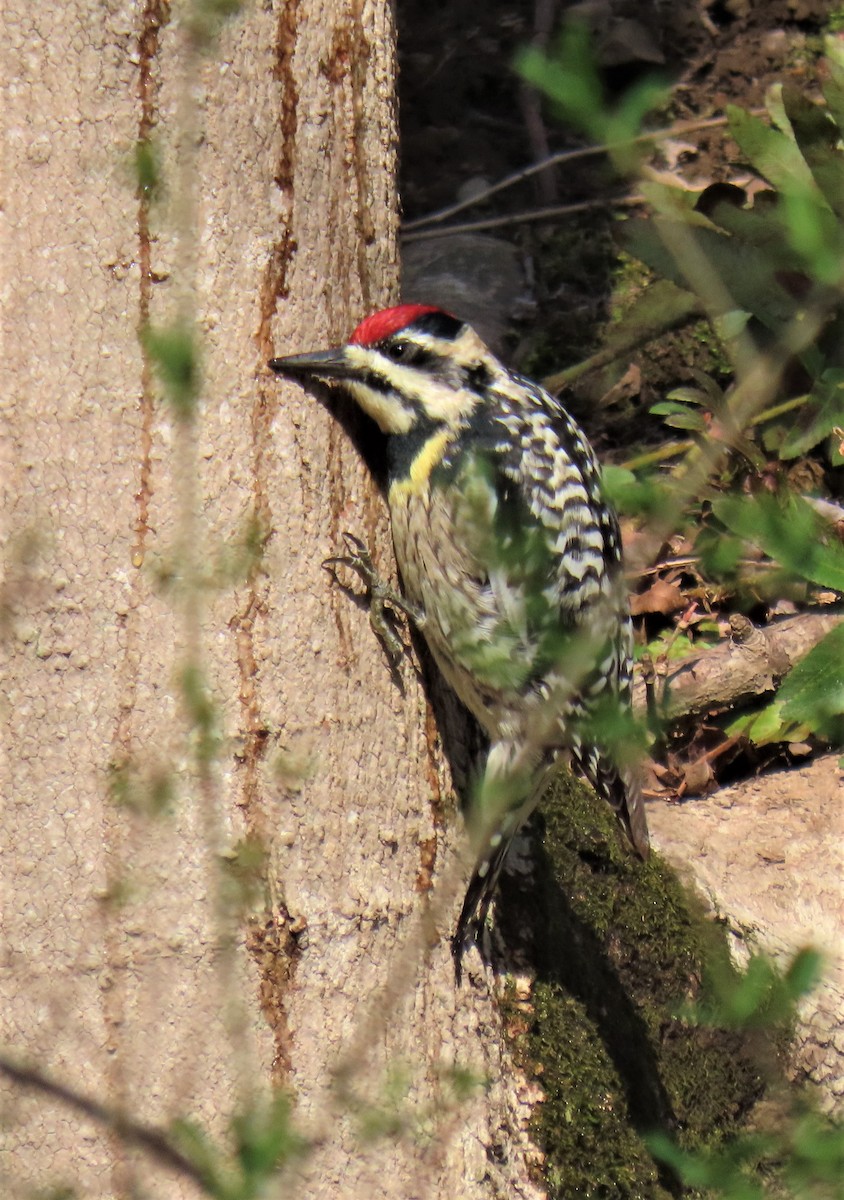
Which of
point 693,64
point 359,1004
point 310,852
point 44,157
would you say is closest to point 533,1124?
point 359,1004

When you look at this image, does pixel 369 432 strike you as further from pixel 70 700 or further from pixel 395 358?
pixel 70 700

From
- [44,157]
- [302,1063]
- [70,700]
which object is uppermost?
[44,157]

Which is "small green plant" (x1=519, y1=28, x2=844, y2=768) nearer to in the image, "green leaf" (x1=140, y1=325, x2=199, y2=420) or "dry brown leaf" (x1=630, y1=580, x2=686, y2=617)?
"green leaf" (x1=140, y1=325, x2=199, y2=420)

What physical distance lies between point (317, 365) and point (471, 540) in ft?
1.37

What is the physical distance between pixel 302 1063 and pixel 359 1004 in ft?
0.47

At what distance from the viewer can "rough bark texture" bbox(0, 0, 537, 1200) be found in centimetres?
219

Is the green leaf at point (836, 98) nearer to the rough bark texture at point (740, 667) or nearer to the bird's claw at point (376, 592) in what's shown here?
the rough bark texture at point (740, 667)

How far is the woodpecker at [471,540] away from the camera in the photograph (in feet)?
8.95

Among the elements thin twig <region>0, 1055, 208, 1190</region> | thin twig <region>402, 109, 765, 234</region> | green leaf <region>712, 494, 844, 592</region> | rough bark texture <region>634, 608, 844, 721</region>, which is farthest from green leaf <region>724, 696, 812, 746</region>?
green leaf <region>712, 494, 844, 592</region>

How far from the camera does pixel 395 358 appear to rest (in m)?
2.86

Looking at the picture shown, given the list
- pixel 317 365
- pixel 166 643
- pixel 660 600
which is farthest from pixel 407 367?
pixel 660 600

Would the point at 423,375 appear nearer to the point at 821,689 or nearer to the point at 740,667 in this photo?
the point at 740,667

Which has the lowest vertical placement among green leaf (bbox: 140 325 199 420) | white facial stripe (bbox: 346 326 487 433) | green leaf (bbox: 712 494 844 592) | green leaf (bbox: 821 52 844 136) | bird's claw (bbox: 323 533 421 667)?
bird's claw (bbox: 323 533 421 667)

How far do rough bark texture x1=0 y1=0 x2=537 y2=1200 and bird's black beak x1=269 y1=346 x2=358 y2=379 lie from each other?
0.03m
